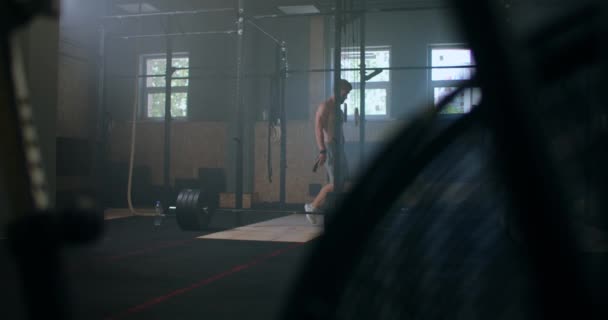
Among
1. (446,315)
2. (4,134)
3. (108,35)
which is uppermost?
(108,35)

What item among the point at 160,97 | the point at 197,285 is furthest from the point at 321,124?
the point at 160,97

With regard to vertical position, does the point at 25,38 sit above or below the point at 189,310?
above

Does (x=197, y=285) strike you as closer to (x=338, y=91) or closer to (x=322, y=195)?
(x=338, y=91)

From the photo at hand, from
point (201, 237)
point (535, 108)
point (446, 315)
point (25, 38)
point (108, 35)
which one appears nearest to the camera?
point (535, 108)

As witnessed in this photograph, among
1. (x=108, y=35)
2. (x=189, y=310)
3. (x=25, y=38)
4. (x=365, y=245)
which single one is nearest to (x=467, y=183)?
(x=365, y=245)

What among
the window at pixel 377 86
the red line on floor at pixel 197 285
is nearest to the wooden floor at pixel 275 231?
the red line on floor at pixel 197 285

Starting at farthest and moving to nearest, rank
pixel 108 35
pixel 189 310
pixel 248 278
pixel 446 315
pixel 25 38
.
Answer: pixel 108 35 < pixel 25 38 < pixel 248 278 < pixel 189 310 < pixel 446 315

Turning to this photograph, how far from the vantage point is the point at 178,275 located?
2.89 m

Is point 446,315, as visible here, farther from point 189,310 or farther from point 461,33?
point 189,310

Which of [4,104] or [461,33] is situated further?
[4,104]

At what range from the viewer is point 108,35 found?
674 cm

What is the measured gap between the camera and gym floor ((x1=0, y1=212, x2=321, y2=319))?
215 centimetres

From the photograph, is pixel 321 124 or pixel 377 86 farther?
pixel 377 86

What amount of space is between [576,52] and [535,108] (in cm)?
4
